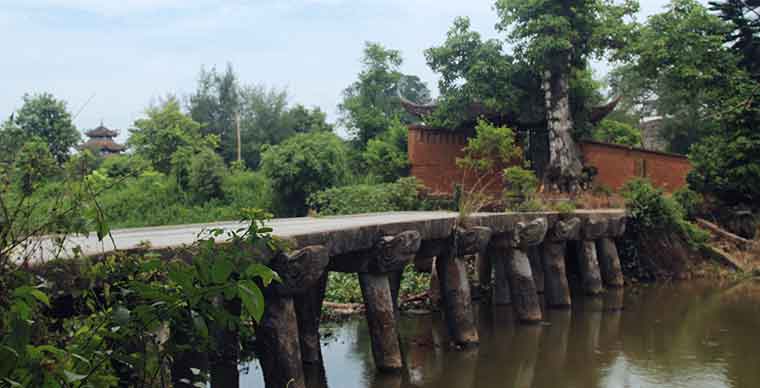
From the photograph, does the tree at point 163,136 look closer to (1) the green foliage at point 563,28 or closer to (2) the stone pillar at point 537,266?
(1) the green foliage at point 563,28

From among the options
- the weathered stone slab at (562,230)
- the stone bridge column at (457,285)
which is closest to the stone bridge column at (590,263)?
the weathered stone slab at (562,230)

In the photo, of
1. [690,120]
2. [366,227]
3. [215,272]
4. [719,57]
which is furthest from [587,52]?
[215,272]

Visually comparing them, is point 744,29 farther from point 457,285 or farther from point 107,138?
point 107,138

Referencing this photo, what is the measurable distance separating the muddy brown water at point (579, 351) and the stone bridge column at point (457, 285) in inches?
7.9

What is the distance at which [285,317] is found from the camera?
536 cm

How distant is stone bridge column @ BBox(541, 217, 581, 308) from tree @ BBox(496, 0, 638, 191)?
335 inches

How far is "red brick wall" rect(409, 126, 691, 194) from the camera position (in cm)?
1838

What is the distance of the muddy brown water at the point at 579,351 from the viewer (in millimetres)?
6750

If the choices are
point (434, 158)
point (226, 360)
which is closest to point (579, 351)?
point (226, 360)

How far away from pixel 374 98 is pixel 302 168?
24.8ft

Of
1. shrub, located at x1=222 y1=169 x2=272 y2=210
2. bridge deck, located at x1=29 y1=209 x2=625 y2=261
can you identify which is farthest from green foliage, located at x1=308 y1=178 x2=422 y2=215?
bridge deck, located at x1=29 y1=209 x2=625 y2=261

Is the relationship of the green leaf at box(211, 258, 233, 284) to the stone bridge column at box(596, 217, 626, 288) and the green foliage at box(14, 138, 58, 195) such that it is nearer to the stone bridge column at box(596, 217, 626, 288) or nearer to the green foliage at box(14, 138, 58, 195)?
the green foliage at box(14, 138, 58, 195)

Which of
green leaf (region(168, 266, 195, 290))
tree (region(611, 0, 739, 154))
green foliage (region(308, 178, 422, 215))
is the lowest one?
green leaf (region(168, 266, 195, 290))

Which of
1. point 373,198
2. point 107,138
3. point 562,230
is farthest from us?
point 107,138
